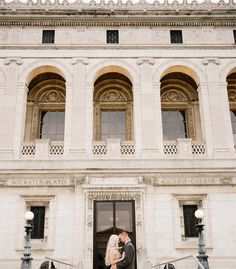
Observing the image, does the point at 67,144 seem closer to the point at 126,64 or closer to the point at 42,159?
the point at 42,159

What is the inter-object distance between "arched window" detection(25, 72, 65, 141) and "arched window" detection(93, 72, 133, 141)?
2103 mm

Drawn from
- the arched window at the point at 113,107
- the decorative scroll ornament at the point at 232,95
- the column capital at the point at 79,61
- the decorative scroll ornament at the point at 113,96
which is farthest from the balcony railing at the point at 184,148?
the column capital at the point at 79,61

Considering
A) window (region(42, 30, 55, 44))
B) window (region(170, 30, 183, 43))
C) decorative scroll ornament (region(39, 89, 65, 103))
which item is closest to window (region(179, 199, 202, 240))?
window (region(170, 30, 183, 43))

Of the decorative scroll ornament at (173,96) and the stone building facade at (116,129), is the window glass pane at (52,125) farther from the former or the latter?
the decorative scroll ornament at (173,96)

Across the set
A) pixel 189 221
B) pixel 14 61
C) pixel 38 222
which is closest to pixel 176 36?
pixel 14 61

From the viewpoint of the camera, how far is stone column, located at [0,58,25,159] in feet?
58.7

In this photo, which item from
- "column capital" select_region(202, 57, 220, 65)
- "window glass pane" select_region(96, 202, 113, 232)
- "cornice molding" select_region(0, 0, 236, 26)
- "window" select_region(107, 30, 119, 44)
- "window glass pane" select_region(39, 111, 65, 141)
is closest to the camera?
"window glass pane" select_region(96, 202, 113, 232)

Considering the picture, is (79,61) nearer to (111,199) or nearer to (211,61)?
(211,61)

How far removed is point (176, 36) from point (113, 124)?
20.2 feet

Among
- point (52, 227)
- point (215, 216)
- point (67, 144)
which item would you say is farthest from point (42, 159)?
Answer: point (215, 216)

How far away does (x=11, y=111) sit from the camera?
1852 cm

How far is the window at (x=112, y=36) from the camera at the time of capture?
2052cm

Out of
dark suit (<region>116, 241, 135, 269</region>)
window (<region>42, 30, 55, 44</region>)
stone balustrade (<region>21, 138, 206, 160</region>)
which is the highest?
window (<region>42, 30, 55, 44</region>)

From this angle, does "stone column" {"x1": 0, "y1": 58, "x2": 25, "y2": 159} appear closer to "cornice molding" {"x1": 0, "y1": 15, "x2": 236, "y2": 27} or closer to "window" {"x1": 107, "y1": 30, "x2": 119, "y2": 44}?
"cornice molding" {"x1": 0, "y1": 15, "x2": 236, "y2": 27}
